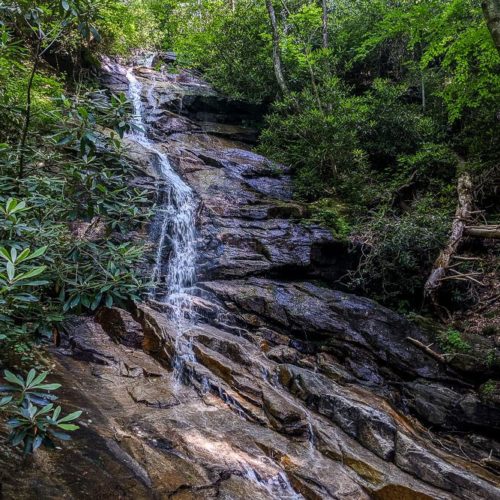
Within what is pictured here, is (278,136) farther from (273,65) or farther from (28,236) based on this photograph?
(28,236)

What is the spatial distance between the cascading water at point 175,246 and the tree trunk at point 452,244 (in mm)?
4884

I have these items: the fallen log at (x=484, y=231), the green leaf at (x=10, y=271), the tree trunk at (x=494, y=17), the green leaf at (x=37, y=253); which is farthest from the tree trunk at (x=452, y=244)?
the green leaf at (x=10, y=271)

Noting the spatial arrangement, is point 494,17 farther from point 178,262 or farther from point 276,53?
point 276,53

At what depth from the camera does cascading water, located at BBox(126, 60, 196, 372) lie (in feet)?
21.5

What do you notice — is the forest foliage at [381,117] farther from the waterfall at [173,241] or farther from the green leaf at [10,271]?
the green leaf at [10,271]

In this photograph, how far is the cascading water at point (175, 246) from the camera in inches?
257

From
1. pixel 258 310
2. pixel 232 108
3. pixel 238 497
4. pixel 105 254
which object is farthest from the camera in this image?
pixel 232 108

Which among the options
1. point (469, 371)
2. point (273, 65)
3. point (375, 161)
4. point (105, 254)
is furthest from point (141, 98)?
point (469, 371)

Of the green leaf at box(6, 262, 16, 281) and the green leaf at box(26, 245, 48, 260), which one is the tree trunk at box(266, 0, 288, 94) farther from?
the green leaf at box(6, 262, 16, 281)

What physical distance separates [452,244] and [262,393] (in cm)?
528

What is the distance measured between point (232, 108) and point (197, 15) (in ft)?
28.4

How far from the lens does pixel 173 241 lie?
27.4ft

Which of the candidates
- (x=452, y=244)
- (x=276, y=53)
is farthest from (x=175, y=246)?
(x=276, y=53)

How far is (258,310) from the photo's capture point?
688 cm
